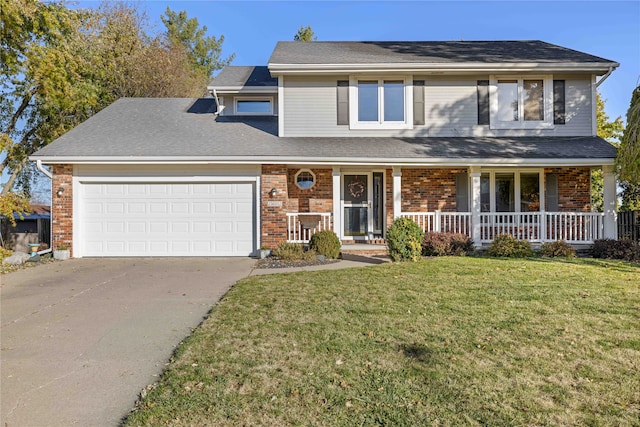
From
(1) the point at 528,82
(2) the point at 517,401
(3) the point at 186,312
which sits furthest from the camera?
(1) the point at 528,82

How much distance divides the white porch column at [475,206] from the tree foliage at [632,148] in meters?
3.47

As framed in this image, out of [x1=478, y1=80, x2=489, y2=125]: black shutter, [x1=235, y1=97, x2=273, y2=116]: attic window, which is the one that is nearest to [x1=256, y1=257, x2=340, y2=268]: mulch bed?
[x1=235, y1=97, x2=273, y2=116]: attic window

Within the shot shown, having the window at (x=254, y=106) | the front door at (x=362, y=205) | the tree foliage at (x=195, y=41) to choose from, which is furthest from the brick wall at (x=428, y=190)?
the tree foliage at (x=195, y=41)

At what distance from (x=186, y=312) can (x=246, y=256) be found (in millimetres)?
5666

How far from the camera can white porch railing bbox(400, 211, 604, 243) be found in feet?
37.1

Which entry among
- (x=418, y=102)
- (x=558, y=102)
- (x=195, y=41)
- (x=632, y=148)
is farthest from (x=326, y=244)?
(x=195, y=41)

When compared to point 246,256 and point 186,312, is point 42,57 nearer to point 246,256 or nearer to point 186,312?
point 246,256

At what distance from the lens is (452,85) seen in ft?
41.4

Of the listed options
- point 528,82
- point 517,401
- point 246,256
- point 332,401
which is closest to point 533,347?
point 517,401

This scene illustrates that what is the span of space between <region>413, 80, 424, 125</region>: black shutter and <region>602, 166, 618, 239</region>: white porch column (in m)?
5.25

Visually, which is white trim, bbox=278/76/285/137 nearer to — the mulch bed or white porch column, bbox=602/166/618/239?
the mulch bed

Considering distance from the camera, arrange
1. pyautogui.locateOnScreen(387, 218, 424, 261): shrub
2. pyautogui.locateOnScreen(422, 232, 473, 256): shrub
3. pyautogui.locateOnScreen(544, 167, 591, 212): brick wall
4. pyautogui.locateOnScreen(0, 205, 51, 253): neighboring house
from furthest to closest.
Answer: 1. pyautogui.locateOnScreen(0, 205, 51, 253): neighboring house
2. pyautogui.locateOnScreen(544, 167, 591, 212): brick wall
3. pyautogui.locateOnScreen(422, 232, 473, 256): shrub
4. pyautogui.locateOnScreen(387, 218, 424, 261): shrub

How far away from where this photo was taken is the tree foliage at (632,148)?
9.87m

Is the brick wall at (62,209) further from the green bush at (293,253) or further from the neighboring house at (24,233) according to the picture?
the green bush at (293,253)
